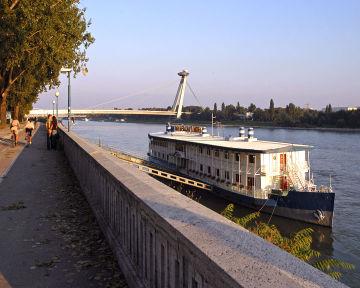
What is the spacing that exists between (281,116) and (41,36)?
14828 cm

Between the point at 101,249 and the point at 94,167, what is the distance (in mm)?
2753

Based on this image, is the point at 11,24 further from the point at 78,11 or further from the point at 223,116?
the point at 223,116

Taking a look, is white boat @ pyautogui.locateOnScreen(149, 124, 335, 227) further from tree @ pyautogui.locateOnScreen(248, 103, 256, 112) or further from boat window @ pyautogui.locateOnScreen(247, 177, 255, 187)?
tree @ pyautogui.locateOnScreen(248, 103, 256, 112)

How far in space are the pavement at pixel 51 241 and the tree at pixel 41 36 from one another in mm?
16075

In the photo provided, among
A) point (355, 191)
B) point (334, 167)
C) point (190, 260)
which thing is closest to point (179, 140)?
point (355, 191)

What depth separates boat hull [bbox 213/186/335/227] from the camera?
2733 centimetres

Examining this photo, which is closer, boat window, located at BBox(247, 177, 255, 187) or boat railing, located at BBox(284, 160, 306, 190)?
boat window, located at BBox(247, 177, 255, 187)

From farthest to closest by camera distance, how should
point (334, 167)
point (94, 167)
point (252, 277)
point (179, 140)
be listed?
point (334, 167) < point (179, 140) < point (94, 167) < point (252, 277)

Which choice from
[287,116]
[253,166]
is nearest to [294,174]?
[253,166]

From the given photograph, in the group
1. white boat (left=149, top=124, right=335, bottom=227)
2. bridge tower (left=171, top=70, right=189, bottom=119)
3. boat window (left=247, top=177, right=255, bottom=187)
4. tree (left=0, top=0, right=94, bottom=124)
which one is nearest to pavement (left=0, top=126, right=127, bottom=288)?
tree (left=0, top=0, right=94, bottom=124)

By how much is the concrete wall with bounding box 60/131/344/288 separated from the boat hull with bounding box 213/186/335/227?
22.7 m

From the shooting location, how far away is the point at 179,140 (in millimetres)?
41219

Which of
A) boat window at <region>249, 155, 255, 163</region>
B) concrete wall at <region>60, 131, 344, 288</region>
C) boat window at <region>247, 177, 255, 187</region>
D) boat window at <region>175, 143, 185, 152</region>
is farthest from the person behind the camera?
boat window at <region>175, 143, 185, 152</region>

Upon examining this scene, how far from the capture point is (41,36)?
1118 inches
